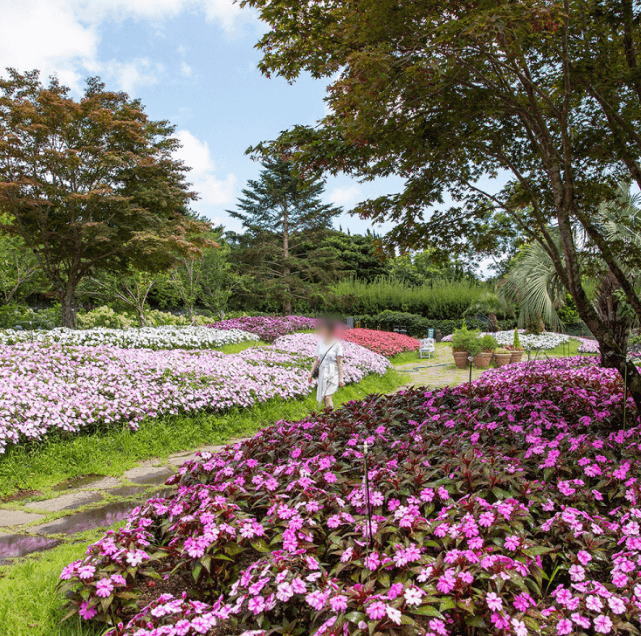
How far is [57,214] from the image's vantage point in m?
11.5

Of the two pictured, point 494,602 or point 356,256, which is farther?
point 356,256

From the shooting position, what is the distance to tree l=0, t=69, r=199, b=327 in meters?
10.2

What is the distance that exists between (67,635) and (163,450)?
2992mm

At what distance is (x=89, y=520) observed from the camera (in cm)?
320

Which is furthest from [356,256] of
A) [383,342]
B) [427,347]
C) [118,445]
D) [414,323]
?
[118,445]

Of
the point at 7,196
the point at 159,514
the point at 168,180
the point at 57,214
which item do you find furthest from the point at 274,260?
the point at 159,514

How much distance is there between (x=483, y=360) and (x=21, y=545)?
34.2 ft

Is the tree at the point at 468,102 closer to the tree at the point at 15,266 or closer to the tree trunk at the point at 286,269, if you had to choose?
the tree at the point at 15,266

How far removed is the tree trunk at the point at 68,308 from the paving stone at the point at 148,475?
868cm

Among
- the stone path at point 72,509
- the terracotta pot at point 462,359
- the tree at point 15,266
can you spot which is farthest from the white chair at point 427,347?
the tree at point 15,266

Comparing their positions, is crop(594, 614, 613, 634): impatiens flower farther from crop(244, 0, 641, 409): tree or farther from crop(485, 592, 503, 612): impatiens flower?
crop(244, 0, 641, 409): tree

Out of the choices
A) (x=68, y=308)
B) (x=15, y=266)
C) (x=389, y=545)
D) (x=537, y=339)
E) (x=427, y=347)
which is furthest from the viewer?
(x=537, y=339)

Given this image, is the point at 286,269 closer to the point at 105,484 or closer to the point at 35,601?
the point at 105,484

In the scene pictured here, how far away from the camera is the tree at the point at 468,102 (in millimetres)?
2847
